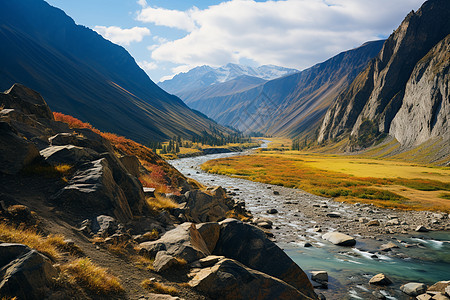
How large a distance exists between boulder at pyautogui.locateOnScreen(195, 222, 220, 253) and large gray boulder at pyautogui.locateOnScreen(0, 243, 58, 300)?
7315mm

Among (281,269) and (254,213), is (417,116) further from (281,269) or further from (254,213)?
(281,269)

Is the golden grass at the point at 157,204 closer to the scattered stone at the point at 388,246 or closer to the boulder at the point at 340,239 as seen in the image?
the boulder at the point at 340,239

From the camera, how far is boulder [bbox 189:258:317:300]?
895cm

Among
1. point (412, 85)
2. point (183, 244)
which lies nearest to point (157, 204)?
point (183, 244)

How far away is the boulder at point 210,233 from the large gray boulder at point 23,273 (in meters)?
7.32

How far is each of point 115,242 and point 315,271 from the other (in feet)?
40.9

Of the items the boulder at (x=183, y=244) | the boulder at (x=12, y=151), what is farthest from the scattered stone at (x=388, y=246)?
the boulder at (x=12, y=151)

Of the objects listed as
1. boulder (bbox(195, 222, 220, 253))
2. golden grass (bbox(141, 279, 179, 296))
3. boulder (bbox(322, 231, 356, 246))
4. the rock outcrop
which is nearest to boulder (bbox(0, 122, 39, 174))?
the rock outcrop

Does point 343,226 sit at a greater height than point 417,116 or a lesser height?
lesser

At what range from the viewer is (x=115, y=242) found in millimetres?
9984

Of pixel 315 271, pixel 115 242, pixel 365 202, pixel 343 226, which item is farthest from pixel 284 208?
pixel 115 242

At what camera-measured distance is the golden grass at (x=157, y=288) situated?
8.05 m

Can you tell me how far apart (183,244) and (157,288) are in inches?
98.8

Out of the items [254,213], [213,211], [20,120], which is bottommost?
[254,213]
